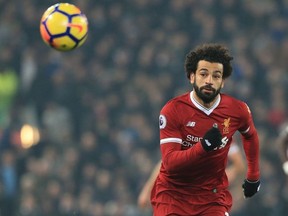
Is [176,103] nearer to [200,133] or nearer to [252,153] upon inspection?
[200,133]

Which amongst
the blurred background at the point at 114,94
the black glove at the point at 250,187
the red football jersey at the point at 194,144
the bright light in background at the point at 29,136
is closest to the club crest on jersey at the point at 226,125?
the red football jersey at the point at 194,144

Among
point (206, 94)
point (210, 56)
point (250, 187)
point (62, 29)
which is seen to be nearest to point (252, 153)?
point (250, 187)

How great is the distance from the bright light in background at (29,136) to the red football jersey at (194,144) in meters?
9.23

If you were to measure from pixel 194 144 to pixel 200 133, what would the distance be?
0.09 meters

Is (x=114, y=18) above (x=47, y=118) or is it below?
above

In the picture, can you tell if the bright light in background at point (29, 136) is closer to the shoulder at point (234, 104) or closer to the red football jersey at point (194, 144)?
the red football jersey at point (194, 144)

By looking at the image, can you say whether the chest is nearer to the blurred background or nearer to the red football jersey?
the red football jersey

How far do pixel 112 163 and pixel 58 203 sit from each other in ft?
5.32

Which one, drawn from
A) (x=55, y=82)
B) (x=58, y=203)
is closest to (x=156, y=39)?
(x=55, y=82)

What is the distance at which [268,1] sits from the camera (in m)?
20.5

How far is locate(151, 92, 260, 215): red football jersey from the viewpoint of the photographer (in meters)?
7.57

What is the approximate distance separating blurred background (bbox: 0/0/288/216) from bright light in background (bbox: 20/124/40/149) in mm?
24

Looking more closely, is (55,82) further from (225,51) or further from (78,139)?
(225,51)

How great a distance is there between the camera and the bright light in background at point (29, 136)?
1705 centimetres
